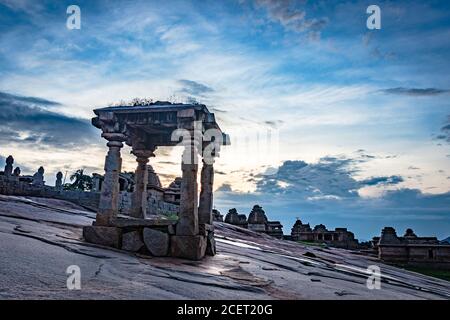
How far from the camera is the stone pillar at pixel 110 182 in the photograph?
945 centimetres

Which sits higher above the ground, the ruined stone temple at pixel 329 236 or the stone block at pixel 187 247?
the stone block at pixel 187 247

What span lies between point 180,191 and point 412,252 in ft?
59.7

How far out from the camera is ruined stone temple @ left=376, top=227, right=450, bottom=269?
2091cm

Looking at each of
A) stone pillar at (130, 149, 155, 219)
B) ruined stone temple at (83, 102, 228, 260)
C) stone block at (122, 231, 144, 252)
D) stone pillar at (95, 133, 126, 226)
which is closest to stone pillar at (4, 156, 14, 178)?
stone pillar at (130, 149, 155, 219)

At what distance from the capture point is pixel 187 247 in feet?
28.7

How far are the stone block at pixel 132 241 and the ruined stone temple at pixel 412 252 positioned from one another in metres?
18.6

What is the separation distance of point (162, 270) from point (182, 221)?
2147mm

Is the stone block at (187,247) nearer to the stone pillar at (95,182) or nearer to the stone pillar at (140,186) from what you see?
the stone pillar at (140,186)

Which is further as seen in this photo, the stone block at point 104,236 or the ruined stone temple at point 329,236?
the ruined stone temple at point 329,236

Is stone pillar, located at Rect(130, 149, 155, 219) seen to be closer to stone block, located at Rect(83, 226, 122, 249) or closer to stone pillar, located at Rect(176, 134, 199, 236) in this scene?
stone block, located at Rect(83, 226, 122, 249)

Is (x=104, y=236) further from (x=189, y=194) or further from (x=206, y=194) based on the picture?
(x=206, y=194)

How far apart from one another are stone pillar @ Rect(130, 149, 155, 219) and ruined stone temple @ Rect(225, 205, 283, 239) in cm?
1904

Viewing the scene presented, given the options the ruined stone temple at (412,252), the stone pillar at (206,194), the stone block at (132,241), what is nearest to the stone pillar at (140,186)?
the stone pillar at (206,194)

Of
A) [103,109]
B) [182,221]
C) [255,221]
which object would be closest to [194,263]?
[182,221]
